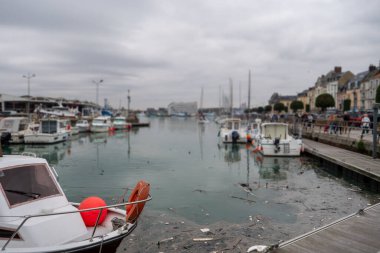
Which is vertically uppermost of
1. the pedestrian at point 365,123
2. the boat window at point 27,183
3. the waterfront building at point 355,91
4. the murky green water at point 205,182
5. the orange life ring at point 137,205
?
the waterfront building at point 355,91

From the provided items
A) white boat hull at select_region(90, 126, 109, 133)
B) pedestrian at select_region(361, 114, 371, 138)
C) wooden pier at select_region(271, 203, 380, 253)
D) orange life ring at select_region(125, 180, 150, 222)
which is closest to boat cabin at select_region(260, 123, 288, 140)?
pedestrian at select_region(361, 114, 371, 138)

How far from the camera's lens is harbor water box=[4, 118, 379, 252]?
10.9 meters

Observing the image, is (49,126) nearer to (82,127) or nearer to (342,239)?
(82,127)

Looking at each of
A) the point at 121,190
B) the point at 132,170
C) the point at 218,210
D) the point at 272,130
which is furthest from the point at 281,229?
the point at 272,130

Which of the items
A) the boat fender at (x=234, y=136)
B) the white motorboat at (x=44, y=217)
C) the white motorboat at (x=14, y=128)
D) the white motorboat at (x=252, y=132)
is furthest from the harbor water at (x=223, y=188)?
the white motorboat at (x=14, y=128)

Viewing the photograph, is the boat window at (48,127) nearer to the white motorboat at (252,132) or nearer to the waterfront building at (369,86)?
the white motorboat at (252,132)

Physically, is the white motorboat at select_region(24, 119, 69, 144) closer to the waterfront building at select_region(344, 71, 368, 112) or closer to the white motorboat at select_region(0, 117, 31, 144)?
the white motorboat at select_region(0, 117, 31, 144)

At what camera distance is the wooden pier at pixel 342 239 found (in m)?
6.30

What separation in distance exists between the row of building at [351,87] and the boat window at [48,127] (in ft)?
146

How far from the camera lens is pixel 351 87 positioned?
78.0 metres

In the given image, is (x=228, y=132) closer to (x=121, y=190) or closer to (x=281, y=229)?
(x=121, y=190)

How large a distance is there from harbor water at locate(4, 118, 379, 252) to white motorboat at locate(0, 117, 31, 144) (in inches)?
496

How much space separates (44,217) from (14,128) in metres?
37.0

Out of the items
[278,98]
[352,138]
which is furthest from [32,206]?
[278,98]
